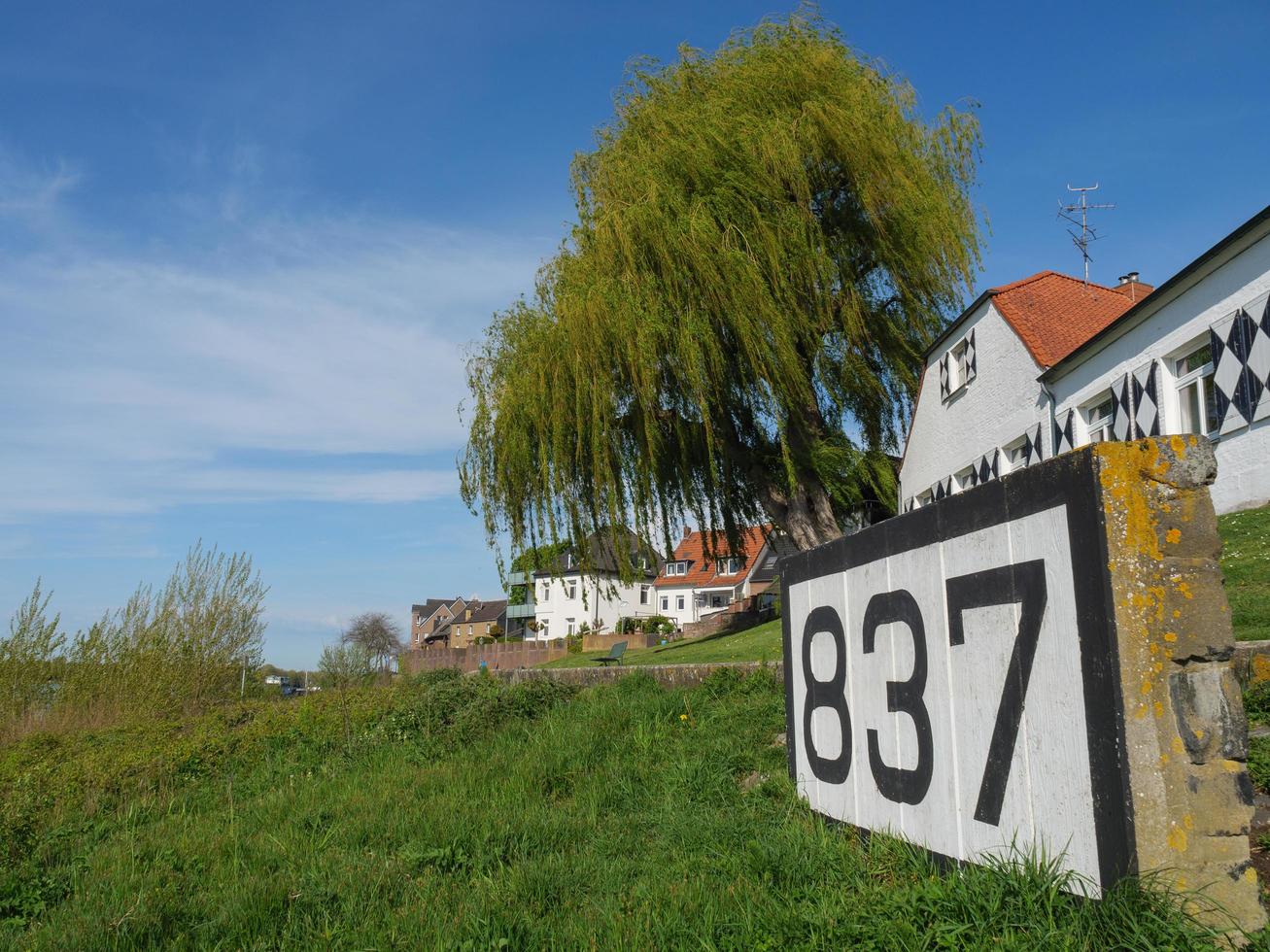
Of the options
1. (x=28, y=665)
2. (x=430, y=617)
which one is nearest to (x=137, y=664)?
(x=28, y=665)

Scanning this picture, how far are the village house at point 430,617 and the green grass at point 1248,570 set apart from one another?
10152cm

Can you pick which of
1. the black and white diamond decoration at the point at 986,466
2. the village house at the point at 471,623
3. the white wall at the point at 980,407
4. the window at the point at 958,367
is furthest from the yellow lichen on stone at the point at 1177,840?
the village house at the point at 471,623

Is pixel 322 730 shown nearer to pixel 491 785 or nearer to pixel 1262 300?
pixel 491 785

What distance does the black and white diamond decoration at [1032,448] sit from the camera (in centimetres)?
1691

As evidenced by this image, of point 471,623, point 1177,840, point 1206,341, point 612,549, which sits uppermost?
point 1206,341

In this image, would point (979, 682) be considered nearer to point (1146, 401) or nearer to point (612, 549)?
point (1146, 401)

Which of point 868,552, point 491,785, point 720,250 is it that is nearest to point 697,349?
point 720,250

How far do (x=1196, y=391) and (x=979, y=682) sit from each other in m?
11.5

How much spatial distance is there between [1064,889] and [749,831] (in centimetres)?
220

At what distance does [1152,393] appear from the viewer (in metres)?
13.6

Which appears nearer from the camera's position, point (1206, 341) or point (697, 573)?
point (1206, 341)

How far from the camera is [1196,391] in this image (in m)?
13.2

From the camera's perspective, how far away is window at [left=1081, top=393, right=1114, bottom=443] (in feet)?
49.3

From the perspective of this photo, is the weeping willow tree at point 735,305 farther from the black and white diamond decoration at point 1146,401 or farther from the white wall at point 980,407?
the black and white diamond decoration at point 1146,401
